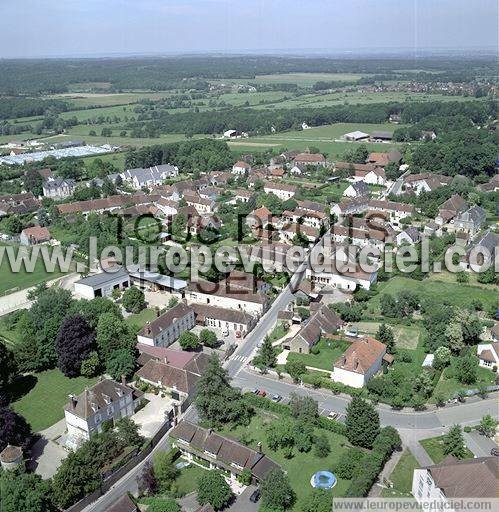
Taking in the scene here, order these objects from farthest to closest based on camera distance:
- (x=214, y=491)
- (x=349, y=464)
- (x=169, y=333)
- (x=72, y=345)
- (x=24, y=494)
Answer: (x=169, y=333) < (x=72, y=345) < (x=349, y=464) < (x=214, y=491) < (x=24, y=494)

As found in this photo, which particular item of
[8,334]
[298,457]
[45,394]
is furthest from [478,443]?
[8,334]

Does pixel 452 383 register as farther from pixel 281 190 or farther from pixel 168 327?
pixel 281 190

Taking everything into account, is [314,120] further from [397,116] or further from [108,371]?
[108,371]

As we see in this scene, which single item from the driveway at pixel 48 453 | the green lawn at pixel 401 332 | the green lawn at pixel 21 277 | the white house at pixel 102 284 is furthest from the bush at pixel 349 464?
the green lawn at pixel 21 277

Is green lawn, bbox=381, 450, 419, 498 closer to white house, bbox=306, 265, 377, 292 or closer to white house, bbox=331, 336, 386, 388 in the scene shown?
white house, bbox=331, 336, 386, 388

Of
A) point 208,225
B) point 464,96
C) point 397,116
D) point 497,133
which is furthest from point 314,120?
point 208,225

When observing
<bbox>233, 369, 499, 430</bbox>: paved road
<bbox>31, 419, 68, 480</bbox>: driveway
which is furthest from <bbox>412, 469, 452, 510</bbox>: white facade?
<bbox>31, 419, 68, 480</bbox>: driveway
